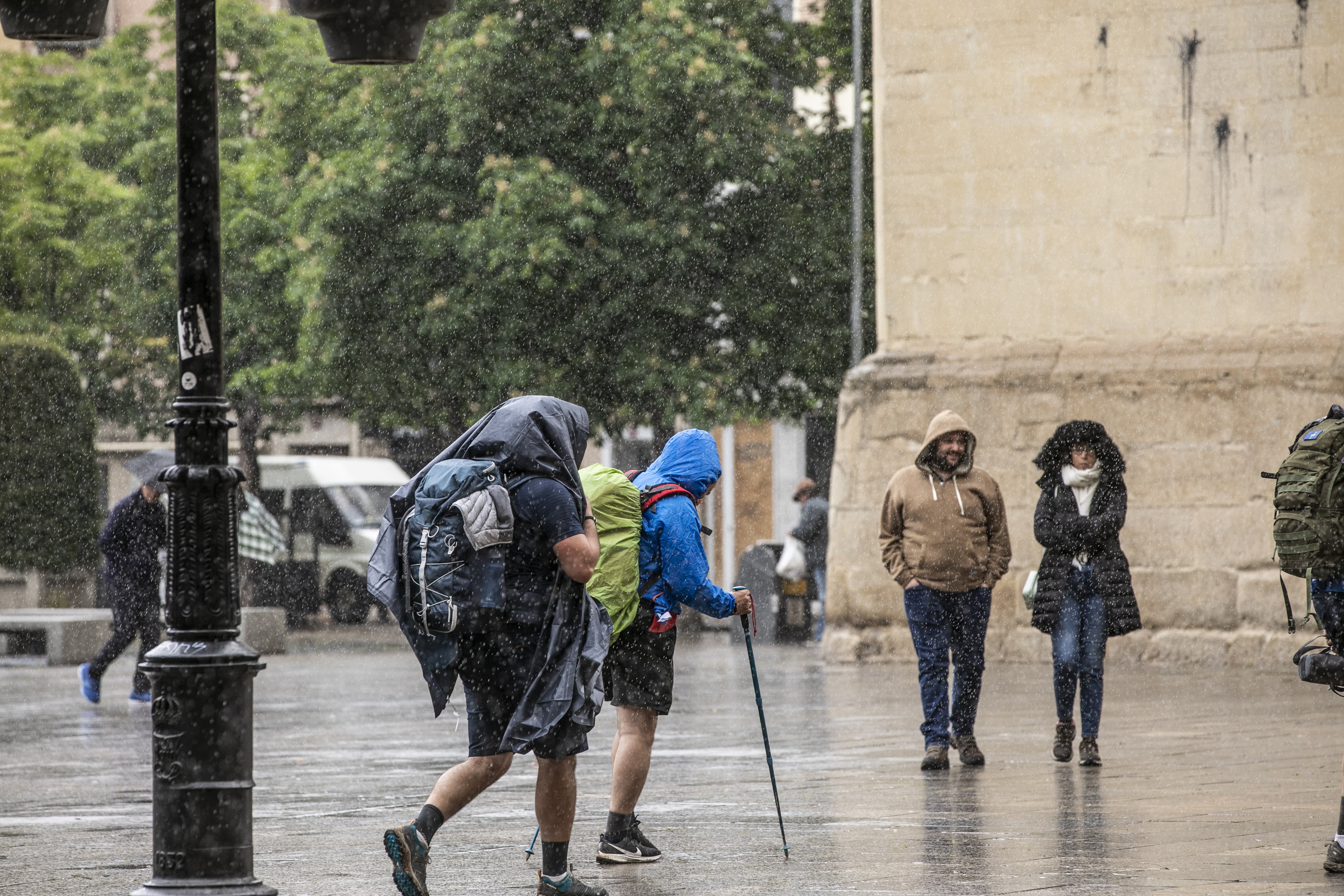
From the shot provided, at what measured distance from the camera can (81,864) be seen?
7504mm

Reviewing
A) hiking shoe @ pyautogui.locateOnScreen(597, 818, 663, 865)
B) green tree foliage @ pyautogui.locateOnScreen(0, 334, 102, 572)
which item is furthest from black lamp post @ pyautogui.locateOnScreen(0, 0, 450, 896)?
green tree foliage @ pyautogui.locateOnScreen(0, 334, 102, 572)

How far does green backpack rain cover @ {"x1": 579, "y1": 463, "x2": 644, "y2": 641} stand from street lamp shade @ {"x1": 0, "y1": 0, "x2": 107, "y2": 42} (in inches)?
86.1

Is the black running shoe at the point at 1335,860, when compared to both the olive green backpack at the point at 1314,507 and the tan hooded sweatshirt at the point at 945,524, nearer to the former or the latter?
the olive green backpack at the point at 1314,507

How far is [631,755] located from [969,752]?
3354 mm

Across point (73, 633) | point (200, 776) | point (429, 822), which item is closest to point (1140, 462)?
point (73, 633)

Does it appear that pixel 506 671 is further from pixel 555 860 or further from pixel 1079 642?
pixel 1079 642

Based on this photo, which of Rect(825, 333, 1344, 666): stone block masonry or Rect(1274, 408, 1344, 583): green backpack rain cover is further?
Rect(825, 333, 1344, 666): stone block masonry

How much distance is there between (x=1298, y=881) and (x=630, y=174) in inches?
772

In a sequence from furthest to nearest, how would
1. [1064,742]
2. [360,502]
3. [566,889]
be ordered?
[360,502]
[1064,742]
[566,889]

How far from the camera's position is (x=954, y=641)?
35.5 feet

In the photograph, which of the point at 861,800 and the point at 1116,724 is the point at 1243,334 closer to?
the point at 1116,724

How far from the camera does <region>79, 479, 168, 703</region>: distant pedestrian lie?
16.1 m

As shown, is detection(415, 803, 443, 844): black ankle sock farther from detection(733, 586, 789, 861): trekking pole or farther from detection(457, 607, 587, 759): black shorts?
detection(733, 586, 789, 861): trekking pole

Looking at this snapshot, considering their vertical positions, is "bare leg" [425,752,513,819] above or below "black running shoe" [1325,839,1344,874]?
above
